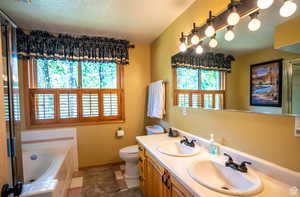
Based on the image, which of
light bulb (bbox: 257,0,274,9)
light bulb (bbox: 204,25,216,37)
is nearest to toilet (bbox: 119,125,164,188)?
light bulb (bbox: 204,25,216,37)

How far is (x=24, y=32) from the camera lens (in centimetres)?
244

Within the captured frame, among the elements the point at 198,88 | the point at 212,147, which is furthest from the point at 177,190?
the point at 198,88

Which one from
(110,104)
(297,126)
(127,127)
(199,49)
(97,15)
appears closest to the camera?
(297,126)

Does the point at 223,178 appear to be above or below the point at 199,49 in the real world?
below

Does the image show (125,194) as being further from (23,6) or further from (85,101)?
(23,6)

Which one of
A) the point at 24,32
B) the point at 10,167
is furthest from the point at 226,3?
the point at 24,32

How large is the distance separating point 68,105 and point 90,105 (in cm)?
37

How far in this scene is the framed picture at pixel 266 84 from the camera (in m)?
1.01

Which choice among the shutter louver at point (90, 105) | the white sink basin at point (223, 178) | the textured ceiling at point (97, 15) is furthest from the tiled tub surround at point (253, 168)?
the shutter louver at point (90, 105)

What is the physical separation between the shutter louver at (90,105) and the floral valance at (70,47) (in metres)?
0.68

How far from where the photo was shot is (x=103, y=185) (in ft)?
7.53

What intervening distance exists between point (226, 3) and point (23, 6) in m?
2.26

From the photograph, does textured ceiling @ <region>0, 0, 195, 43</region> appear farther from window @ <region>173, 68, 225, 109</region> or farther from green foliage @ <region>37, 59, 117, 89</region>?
window @ <region>173, 68, 225, 109</region>

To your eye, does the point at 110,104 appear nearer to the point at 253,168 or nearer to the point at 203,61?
the point at 203,61
